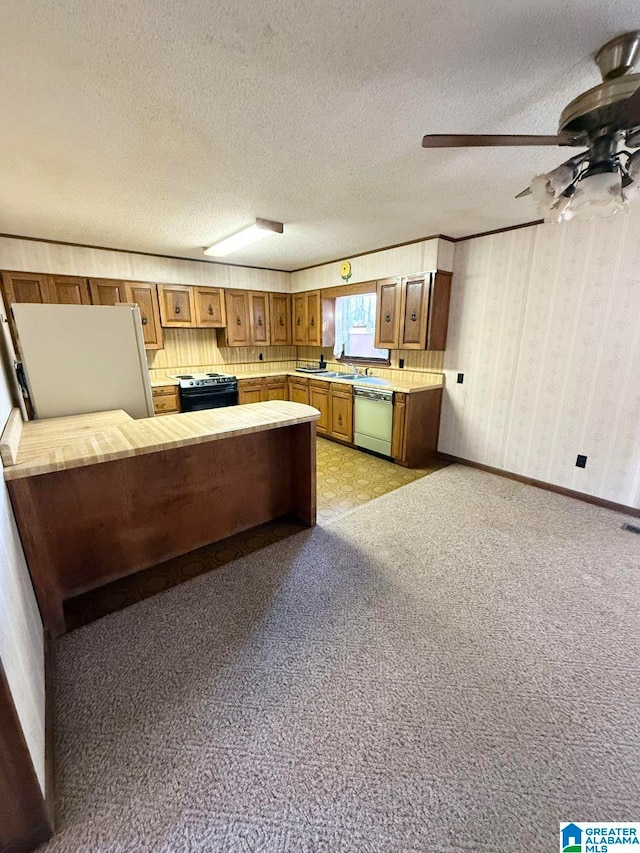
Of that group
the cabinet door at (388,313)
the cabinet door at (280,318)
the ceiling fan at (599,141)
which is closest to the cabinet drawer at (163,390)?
the cabinet door at (280,318)

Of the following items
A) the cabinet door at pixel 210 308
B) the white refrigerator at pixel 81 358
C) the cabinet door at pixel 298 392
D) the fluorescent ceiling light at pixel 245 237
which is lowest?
the cabinet door at pixel 298 392

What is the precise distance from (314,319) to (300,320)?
36 centimetres

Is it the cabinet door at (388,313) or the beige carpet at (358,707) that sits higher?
the cabinet door at (388,313)

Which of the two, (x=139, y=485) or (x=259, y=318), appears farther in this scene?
(x=259, y=318)

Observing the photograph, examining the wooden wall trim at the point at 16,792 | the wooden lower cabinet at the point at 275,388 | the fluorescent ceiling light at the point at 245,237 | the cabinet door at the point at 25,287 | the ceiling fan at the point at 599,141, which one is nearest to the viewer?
the wooden wall trim at the point at 16,792

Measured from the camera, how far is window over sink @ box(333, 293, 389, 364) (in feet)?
15.9

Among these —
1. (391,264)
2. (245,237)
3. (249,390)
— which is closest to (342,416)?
(249,390)

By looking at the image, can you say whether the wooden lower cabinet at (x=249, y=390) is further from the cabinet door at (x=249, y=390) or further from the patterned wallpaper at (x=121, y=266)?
the patterned wallpaper at (x=121, y=266)

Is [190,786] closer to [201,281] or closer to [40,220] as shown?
[40,220]

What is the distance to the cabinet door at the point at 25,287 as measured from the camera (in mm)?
3566

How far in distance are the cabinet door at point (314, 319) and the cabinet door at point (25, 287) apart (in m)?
3.25

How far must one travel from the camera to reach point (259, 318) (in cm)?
536

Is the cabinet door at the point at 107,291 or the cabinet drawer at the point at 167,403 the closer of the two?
the cabinet door at the point at 107,291

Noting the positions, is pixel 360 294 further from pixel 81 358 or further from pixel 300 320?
pixel 81 358
